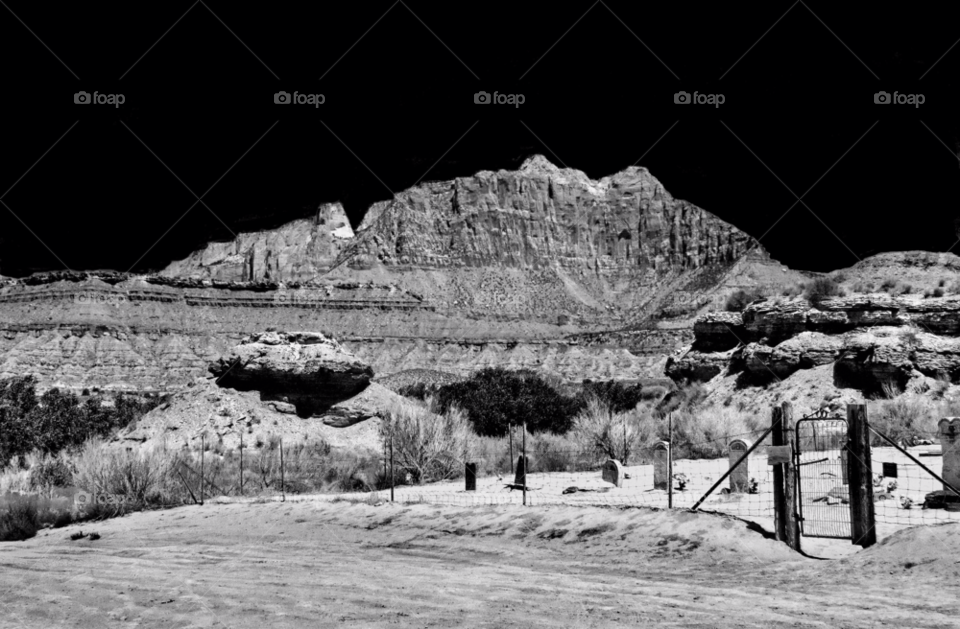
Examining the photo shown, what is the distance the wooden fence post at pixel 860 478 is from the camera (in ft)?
35.2

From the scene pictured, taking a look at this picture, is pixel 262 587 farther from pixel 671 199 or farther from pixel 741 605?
pixel 671 199

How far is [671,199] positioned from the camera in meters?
143

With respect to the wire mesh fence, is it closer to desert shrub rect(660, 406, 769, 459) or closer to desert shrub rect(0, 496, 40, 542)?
desert shrub rect(660, 406, 769, 459)

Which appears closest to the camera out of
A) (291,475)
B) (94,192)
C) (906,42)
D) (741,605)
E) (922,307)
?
(741,605)

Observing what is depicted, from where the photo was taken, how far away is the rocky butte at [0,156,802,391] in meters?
84.9

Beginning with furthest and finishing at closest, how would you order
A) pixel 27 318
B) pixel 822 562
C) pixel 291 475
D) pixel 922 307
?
1. pixel 27 318
2. pixel 922 307
3. pixel 291 475
4. pixel 822 562

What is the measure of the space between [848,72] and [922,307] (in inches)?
3576

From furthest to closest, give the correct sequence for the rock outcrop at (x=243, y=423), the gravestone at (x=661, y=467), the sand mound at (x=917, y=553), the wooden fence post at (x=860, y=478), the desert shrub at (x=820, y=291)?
1. the desert shrub at (x=820, y=291)
2. the rock outcrop at (x=243, y=423)
3. the gravestone at (x=661, y=467)
4. the wooden fence post at (x=860, y=478)
5. the sand mound at (x=917, y=553)

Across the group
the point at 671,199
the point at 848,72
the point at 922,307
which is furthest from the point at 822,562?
the point at 671,199

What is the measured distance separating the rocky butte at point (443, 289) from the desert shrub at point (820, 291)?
3990 centimetres

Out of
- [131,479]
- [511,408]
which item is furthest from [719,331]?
[131,479]

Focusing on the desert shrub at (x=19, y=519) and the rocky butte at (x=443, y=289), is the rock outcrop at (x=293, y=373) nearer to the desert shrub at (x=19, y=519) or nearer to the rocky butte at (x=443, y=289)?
the desert shrub at (x=19, y=519)

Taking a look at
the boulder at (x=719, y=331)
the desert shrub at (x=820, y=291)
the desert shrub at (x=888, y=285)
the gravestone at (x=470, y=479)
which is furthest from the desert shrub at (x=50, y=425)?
the desert shrub at (x=888, y=285)

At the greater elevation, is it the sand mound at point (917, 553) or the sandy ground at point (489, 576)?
the sand mound at point (917, 553)
